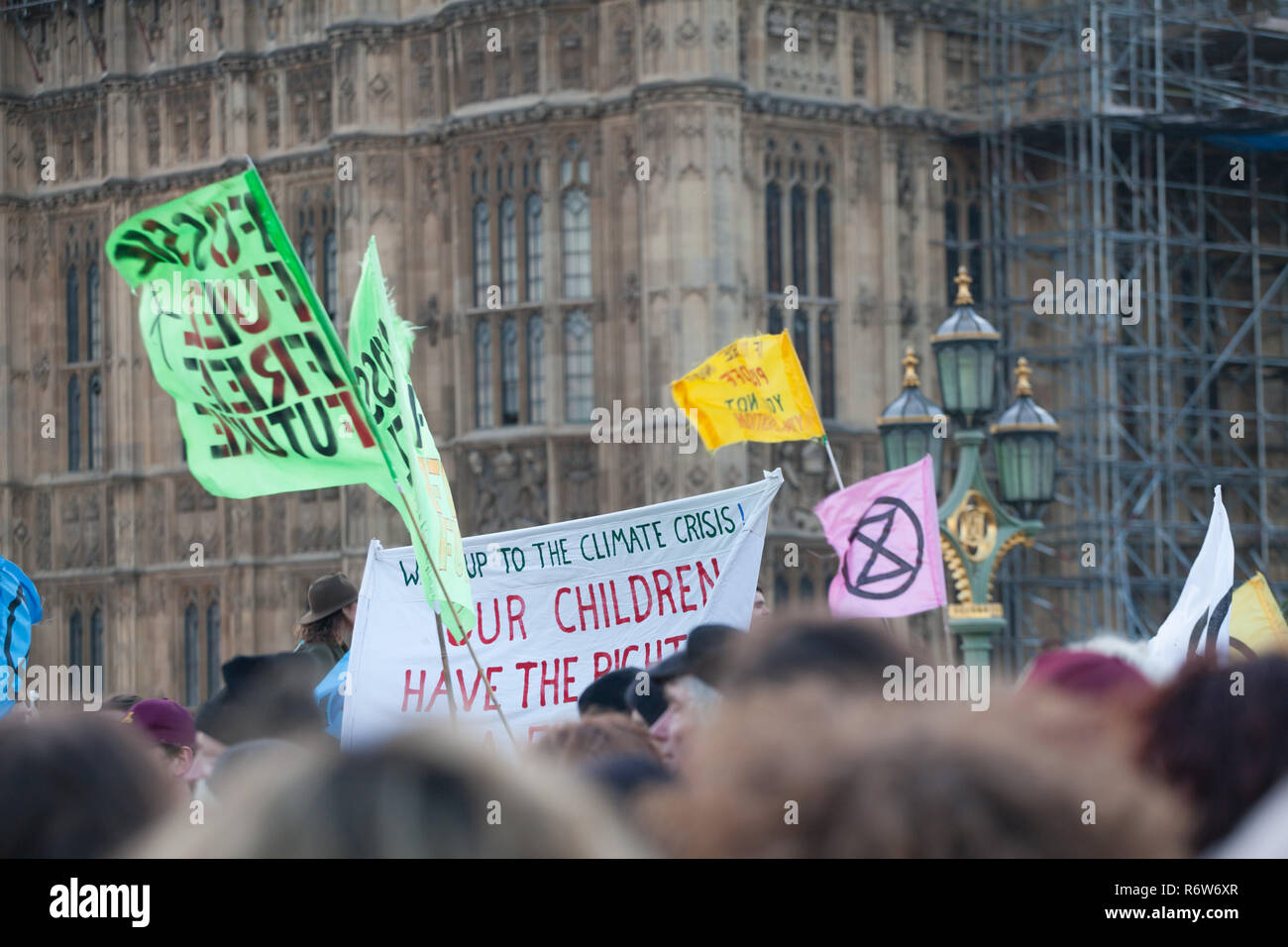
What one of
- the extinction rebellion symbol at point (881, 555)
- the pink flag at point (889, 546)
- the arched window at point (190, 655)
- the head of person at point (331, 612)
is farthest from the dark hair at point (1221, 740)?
the arched window at point (190, 655)

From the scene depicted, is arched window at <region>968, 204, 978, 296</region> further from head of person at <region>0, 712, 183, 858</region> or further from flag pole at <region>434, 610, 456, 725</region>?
head of person at <region>0, 712, 183, 858</region>

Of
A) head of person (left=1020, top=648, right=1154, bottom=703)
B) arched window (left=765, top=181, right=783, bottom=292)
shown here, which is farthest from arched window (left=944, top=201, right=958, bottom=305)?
head of person (left=1020, top=648, right=1154, bottom=703)

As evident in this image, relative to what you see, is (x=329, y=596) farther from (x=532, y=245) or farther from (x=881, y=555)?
(x=532, y=245)

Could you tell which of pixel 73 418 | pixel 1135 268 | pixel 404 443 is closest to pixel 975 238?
pixel 1135 268

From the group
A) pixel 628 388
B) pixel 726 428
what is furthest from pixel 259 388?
pixel 628 388

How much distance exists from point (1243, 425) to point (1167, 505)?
1.52 m

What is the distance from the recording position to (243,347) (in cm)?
779

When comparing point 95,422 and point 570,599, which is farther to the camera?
point 95,422

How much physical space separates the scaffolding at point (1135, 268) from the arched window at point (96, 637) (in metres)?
11.5

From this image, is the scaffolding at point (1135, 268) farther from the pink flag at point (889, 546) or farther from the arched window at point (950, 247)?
the pink flag at point (889, 546)

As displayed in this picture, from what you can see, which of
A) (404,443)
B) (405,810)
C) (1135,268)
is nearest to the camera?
(405,810)

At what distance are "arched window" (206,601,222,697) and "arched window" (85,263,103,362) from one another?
3.99 metres

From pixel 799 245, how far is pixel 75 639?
11.0 metres
